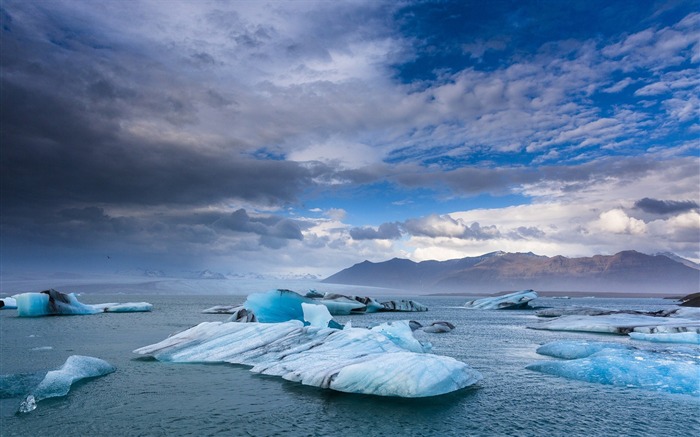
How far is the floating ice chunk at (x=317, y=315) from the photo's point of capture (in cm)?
2250

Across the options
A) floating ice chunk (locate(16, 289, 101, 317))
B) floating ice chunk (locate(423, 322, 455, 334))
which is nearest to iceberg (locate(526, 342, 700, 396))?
floating ice chunk (locate(423, 322, 455, 334))

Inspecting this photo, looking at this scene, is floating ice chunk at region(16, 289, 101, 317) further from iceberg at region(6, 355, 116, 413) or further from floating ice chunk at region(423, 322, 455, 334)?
iceberg at region(6, 355, 116, 413)

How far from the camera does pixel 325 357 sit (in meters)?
14.0

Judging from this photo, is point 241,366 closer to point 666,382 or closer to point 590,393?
point 590,393

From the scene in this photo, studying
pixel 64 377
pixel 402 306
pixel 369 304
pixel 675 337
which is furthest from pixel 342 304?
pixel 64 377

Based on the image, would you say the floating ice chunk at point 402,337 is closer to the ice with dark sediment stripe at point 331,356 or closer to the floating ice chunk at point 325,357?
the ice with dark sediment stripe at point 331,356

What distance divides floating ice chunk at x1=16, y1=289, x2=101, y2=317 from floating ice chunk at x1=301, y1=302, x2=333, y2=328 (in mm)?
34902

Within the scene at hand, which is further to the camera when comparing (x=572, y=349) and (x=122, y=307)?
(x=122, y=307)

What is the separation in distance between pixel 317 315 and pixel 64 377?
12897 millimetres

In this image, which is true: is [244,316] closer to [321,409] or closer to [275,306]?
[275,306]

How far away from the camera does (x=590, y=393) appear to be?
1207 centimetres

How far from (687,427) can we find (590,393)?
2.91m

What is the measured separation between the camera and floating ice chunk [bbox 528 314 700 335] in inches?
993

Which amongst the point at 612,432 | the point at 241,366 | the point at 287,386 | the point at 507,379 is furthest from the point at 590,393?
the point at 241,366
